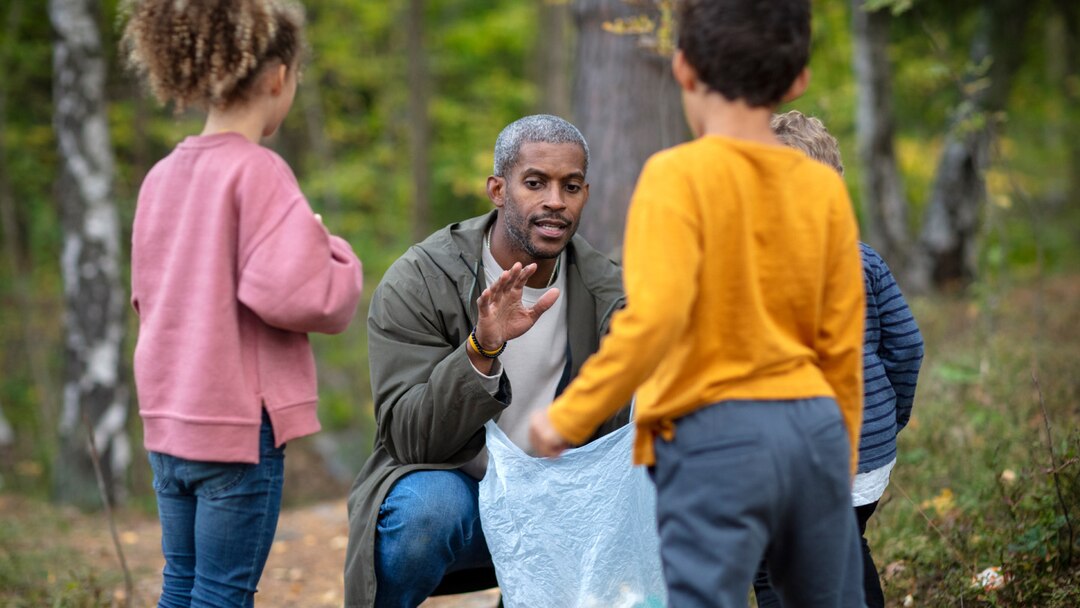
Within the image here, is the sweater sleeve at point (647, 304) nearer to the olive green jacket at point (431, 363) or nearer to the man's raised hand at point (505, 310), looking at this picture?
the man's raised hand at point (505, 310)

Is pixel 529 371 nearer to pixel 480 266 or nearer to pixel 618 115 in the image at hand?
pixel 480 266

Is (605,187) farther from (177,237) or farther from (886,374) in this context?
→ (177,237)

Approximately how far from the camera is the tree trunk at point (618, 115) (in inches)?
240

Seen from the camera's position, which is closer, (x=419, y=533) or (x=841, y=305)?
(x=841, y=305)

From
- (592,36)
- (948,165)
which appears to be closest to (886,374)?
(592,36)

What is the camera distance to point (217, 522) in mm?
2656

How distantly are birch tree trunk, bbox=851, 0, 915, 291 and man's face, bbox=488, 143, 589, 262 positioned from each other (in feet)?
23.4

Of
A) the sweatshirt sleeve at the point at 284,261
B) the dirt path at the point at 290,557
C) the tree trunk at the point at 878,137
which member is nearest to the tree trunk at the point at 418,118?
the tree trunk at the point at 878,137

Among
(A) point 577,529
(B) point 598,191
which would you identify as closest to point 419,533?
(A) point 577,529

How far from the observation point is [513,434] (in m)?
3.43

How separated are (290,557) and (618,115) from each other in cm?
313

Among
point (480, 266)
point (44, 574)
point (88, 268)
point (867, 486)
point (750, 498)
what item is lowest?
point (44, 574)

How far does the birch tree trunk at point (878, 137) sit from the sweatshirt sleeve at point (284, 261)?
8118 millimetres

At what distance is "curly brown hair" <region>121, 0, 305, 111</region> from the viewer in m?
2.64
